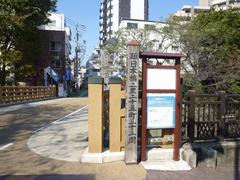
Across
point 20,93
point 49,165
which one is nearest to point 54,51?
point 20,93

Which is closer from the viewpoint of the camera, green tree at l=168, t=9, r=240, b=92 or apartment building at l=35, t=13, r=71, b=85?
green tree at l=168, t=9, r=240, b=92

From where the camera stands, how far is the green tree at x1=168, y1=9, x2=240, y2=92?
18.1 metres

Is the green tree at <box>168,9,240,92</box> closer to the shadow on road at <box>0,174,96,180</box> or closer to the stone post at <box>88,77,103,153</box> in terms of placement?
the stone post at <box>88,77,103,153</box>

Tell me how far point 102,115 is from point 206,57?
13576 millimetres

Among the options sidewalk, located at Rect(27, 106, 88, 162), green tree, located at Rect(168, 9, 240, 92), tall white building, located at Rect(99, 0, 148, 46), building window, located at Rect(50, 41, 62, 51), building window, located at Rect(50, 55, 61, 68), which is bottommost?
sidewalk, located at Rect(27, 106, 88, 162)

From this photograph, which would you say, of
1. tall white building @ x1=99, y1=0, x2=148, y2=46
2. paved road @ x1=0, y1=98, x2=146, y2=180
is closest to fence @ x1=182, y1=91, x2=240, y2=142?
paved road @ x1=0, y1=98, x2=146, y2=180

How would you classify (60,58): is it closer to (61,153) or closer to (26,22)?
(26,22)

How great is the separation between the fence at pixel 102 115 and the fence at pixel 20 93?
658 inches

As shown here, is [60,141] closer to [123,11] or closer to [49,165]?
[49,165]

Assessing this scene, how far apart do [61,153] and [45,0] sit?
36245mm

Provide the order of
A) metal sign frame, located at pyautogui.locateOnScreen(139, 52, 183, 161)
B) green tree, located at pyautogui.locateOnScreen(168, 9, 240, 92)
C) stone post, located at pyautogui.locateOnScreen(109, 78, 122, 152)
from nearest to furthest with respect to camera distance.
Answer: metal sign frame, located at pyautogui.locateOnScreen(139, 52, 183, 161) → stone post, located at pyautogui.locateOnScreen(109, 78, 122, 152) → green tree, located at pyautogui.locateOnScreen(168, 9, 240, 92)

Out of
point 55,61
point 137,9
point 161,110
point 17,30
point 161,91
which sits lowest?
point 161,110

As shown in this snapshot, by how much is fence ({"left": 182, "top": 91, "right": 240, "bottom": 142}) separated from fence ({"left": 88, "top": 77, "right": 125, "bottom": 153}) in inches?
60.6

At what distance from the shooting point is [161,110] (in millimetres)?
7125
